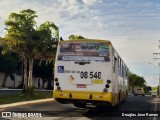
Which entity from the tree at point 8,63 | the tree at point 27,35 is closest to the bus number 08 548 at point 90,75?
the tree at point 27,35

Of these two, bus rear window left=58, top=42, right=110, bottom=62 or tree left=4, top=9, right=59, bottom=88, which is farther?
tree left=4, top=9, right=59, bottom=88

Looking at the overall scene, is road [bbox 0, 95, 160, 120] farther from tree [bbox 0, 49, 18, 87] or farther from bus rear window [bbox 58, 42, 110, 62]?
tree [bbox 0, 49, 18, 87]

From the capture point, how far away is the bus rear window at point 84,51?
1981 cm

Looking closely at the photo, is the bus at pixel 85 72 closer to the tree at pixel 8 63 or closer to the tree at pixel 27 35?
the tree at pixel 27 35

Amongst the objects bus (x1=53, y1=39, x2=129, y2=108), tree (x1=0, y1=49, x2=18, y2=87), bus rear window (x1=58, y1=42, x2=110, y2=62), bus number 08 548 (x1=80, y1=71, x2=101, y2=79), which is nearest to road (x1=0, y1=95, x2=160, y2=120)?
bus (x1=53, y1=39, x2=129, y2=108)

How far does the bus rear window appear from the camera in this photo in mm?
19812

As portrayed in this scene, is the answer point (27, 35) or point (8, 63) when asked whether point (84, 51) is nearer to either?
point (27, 35)

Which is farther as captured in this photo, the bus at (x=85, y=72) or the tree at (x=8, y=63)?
the tree at (x=8, y=63)

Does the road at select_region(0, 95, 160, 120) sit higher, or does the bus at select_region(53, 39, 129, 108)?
the bus at select_region(53, 39, 129, 108)

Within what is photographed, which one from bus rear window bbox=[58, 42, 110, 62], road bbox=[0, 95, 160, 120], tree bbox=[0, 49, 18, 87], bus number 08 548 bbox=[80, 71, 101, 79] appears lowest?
road bbox=[0, 95, 160, 120]

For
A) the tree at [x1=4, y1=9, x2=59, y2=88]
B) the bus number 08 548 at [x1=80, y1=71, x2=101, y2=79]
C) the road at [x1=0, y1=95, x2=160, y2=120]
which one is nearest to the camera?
the road at [x1=0, y1=95, x2=160, y2=120]

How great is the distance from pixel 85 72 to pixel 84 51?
3.66 ft

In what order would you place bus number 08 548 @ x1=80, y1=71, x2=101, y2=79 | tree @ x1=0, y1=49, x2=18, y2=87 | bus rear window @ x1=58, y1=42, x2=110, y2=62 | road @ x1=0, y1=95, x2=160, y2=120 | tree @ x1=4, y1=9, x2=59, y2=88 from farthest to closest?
tree @ x1=0, y1=49, x2=18, y2=87 → tree @ x1=4, y1=9, x2=59, y2=88 → bus rear window @ x1=58, y1=42, x2=110, y2=62 → bus number 08 548 @ x1=80, y1=71, x2=101, y2=79 → road @ x1=0, y1=95, x2=160, y2=120

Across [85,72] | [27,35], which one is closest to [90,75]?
[85,72]
